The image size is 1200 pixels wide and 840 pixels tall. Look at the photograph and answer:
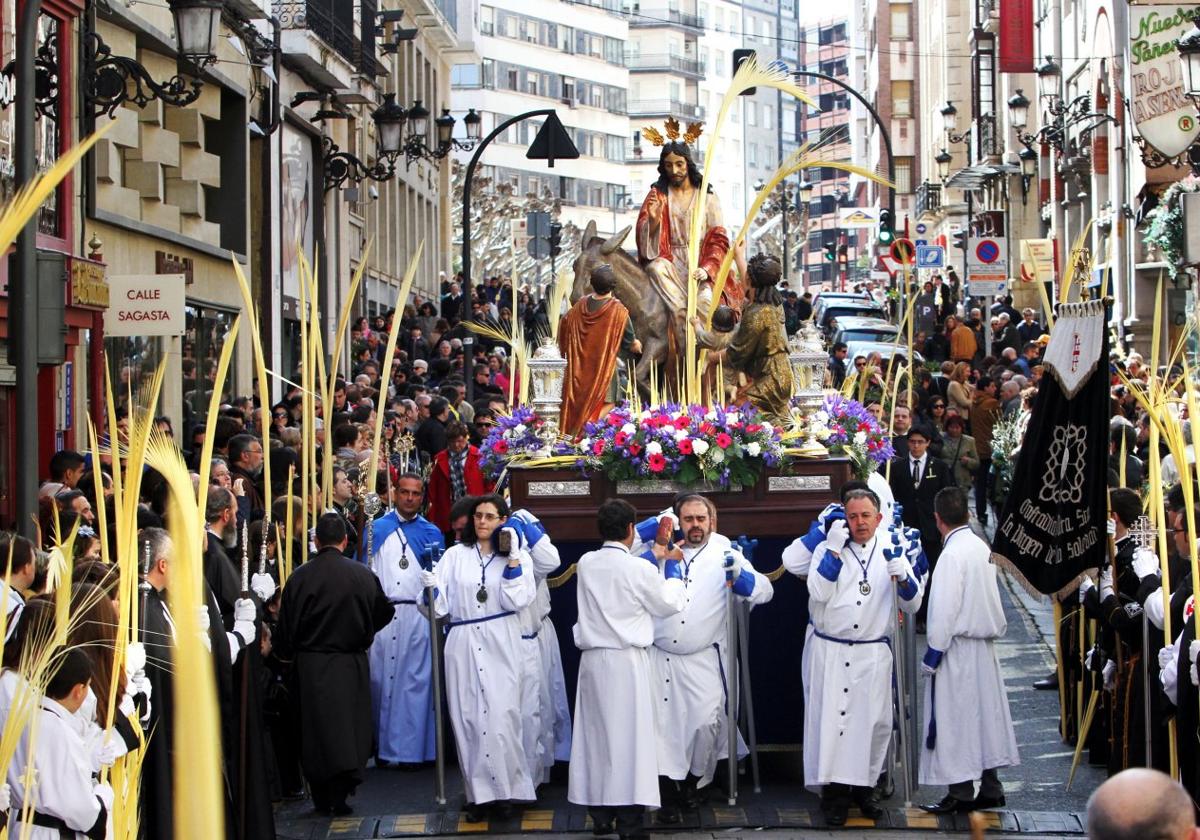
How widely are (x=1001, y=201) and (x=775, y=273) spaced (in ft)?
141

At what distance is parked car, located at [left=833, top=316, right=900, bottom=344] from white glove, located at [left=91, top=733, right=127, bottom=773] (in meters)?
28.9

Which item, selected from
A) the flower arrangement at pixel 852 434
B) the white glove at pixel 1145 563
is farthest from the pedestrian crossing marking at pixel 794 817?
the flower arrangement at pixel 852 434

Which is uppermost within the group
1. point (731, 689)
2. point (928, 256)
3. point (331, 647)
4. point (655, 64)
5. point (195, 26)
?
point (655, 64)

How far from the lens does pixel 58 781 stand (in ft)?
22.1

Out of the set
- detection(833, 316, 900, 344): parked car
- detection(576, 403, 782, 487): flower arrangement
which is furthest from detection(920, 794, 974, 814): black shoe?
detection(833, 316, 900, 344): parked car

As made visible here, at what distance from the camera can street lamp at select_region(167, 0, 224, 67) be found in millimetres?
13430

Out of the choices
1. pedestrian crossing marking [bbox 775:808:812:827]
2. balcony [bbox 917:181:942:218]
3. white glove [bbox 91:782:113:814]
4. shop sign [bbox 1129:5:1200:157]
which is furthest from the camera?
balcony [bbox 917:181:942:218]

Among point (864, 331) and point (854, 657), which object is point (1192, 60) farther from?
point (864, 331)

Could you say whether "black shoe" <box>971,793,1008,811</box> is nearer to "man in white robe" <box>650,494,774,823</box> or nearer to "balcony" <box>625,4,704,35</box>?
"man in white robe" <box>650,494,774,823</box>

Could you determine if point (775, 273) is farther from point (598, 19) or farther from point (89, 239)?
point (598, 19)

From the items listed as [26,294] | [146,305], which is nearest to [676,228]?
[146,305]

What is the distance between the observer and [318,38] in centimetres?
2933

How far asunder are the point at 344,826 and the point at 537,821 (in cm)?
95

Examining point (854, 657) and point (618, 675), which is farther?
point (854, 657)
